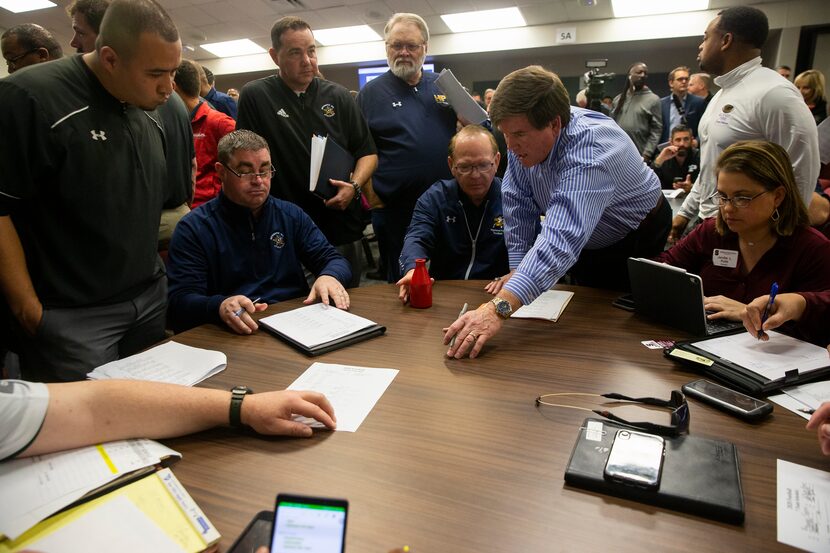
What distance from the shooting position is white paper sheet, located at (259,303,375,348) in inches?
54.6

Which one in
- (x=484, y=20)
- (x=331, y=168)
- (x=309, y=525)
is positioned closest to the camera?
(x=309, y=525)

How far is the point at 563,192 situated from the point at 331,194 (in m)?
1.22

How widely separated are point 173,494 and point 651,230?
1.68 metres

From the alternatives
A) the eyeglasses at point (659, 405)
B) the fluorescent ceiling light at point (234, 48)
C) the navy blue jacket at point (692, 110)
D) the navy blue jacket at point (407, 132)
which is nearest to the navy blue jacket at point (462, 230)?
the navy blue jacket at point (407, 132)

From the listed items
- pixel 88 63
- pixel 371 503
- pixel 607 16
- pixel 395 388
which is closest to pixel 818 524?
Result: pixel 371 503

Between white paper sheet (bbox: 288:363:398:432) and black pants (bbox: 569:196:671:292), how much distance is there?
1026mm

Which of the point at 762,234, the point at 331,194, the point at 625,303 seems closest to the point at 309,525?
the point at 625,303

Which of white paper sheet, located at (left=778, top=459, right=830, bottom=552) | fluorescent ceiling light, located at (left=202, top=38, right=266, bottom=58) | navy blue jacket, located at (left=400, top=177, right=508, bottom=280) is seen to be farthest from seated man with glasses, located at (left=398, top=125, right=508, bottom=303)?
fluorescent ceiling light, located at (left=202, top=38, right=266, bottom=58)

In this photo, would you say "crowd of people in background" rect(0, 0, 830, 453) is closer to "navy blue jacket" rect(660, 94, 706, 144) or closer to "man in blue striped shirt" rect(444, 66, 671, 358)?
"man in blue striped shirt" rect(444, 66, 671, 358)

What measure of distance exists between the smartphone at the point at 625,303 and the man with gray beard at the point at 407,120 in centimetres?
125

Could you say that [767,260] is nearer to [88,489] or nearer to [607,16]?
[88,489]

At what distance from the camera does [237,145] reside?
71.3 inches

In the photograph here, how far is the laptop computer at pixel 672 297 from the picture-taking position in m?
1.27

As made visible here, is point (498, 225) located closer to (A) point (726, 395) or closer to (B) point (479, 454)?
(A) point (726, 395)
